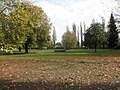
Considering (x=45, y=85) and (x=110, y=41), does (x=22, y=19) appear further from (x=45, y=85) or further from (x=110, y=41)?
(x=110, y=41)

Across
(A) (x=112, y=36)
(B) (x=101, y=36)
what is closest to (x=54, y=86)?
(B) (x=101, y=36)

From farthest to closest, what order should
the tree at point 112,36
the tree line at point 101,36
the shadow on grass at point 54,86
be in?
the tree at point 112,36 → the tree line at point 101,36 → the shadow on grass at point 54,86

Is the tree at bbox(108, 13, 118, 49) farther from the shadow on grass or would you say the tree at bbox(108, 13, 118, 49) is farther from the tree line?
the shadow on grass

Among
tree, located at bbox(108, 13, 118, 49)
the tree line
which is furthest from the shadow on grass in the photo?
tree, located at bbox(108, 13, 118, 49)

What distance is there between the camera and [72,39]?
119 metres

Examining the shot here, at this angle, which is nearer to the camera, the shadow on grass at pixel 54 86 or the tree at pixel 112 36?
the shadow on grass at pixel 54 86

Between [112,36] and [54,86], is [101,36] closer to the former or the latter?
[112,36]

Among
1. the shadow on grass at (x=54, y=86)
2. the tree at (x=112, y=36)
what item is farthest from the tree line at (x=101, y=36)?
the shadow on grass at (x=54, y=86)

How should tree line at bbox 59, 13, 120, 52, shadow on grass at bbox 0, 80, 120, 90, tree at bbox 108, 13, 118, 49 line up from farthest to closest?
tree at bbox 108, 13, 118, 49 → tree line at bbox 59, 13, 120, 52 → shadow on grass at bbox 0, 80, 120, 90

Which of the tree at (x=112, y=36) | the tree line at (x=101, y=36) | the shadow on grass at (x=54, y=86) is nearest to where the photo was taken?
the shadow on grass at (x=54, y=86)

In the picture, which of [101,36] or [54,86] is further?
[101,36]

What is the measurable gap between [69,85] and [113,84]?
1.75m

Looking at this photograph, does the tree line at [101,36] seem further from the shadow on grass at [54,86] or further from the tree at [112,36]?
the shadow on grass at [54,86]

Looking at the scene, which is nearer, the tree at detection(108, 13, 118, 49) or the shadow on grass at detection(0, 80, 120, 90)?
the shadow on grass at detection(0, 80, 120, 90)
